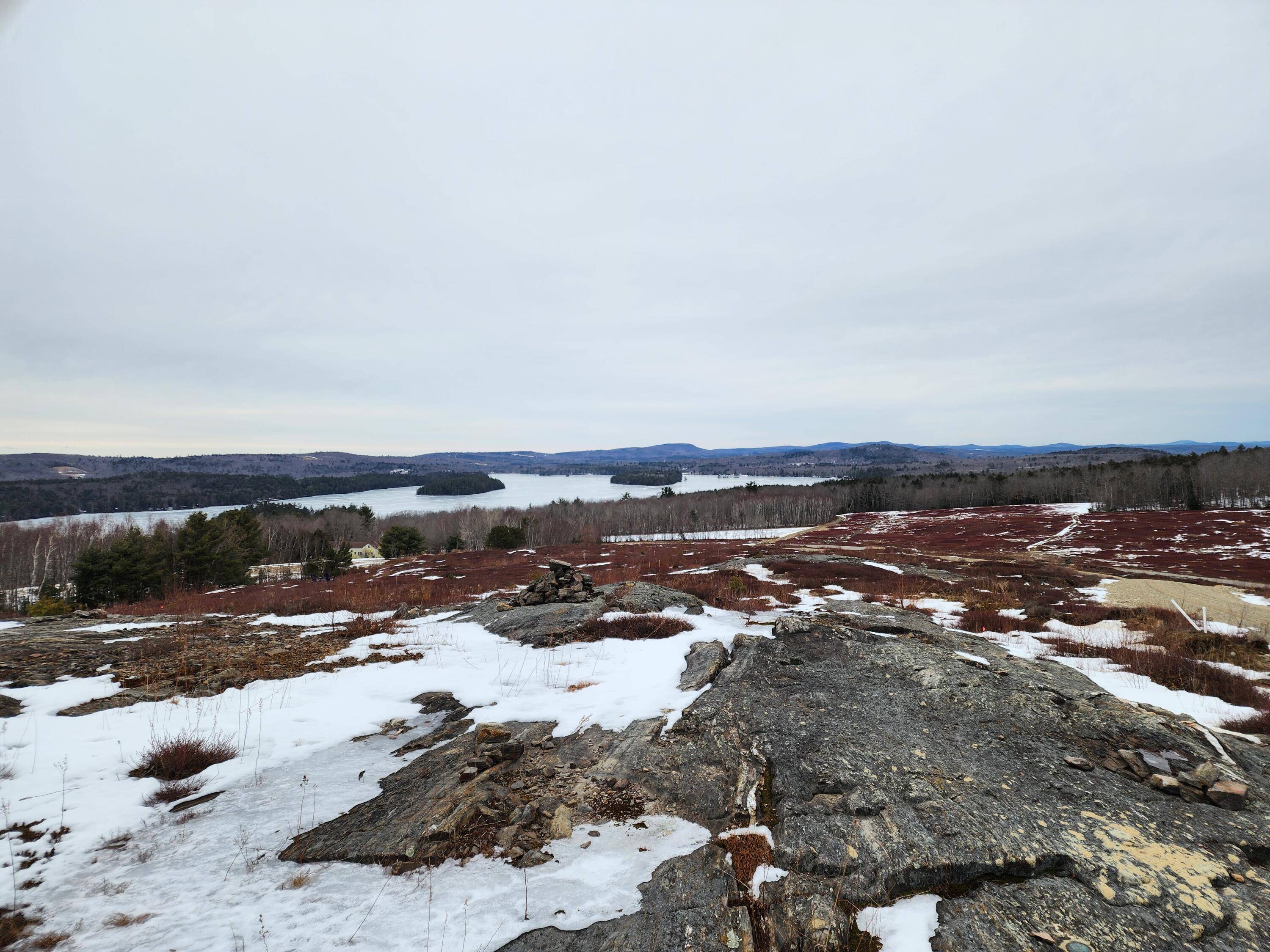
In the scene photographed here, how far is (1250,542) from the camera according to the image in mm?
40938

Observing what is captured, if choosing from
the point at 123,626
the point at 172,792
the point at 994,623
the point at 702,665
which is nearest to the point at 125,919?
the point at 172,792

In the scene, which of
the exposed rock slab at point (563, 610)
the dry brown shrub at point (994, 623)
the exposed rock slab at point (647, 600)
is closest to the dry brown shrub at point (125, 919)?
the exposed rock slab at point (563, 610)

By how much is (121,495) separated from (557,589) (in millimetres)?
238960

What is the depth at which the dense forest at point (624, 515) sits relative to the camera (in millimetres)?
52781

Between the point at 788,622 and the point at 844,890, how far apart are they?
303 inches

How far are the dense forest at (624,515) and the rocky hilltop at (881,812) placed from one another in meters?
44.2

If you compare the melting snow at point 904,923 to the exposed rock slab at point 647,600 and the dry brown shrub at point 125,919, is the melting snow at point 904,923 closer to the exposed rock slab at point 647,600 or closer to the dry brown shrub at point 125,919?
the dry brown shrub at point 125,919

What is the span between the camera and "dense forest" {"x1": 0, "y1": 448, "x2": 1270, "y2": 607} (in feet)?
173

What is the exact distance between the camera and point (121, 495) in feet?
566

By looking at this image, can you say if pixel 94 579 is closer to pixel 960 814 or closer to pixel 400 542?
pixel 400 542

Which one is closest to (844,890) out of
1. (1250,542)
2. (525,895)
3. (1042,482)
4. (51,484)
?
(525,895)

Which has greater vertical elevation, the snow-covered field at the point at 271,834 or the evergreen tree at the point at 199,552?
the snow-covered field at the point at 271,834

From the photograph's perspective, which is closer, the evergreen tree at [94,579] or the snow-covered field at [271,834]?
the snow-covered field at [271,834]

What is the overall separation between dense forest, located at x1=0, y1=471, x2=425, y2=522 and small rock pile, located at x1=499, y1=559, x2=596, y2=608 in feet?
635
